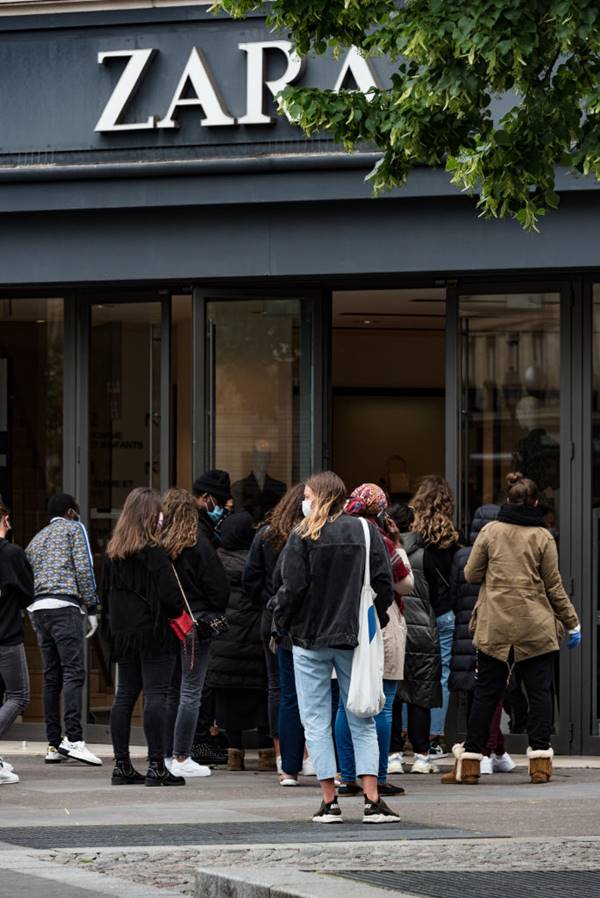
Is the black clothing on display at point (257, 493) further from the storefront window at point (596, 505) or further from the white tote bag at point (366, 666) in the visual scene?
the white tote bag at point (366, 666)

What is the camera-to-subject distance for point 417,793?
36.4ft

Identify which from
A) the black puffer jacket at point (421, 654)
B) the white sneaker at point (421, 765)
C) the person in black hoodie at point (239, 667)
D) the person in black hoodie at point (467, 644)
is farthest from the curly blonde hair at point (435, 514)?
the white sneaker at point (421, 765)

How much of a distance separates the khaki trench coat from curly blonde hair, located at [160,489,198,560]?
1785 millimetres

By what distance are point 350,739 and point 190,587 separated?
5.65 ft

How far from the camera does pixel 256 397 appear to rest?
1401cm

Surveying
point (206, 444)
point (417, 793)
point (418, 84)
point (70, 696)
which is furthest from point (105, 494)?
point (418, 84)

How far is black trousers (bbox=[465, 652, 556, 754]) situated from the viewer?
37.7 ft

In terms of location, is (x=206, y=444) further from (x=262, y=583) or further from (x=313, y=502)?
(x=313, y=502)

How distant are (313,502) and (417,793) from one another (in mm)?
2372

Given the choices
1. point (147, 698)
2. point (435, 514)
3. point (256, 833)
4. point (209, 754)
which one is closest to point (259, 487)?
point (435, 514)

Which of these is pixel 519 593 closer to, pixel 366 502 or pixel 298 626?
pixel 366 502

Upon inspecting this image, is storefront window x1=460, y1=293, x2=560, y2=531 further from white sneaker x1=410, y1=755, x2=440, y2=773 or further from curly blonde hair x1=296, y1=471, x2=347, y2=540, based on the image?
curly blonde hair x1=296, y1=471, x2=347, y2=540

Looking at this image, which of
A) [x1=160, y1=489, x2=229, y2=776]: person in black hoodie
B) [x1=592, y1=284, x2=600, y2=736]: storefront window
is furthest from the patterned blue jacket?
[x1=592, y1=284, x2=600, y2=736]: storefront window

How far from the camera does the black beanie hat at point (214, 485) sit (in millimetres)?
12516
